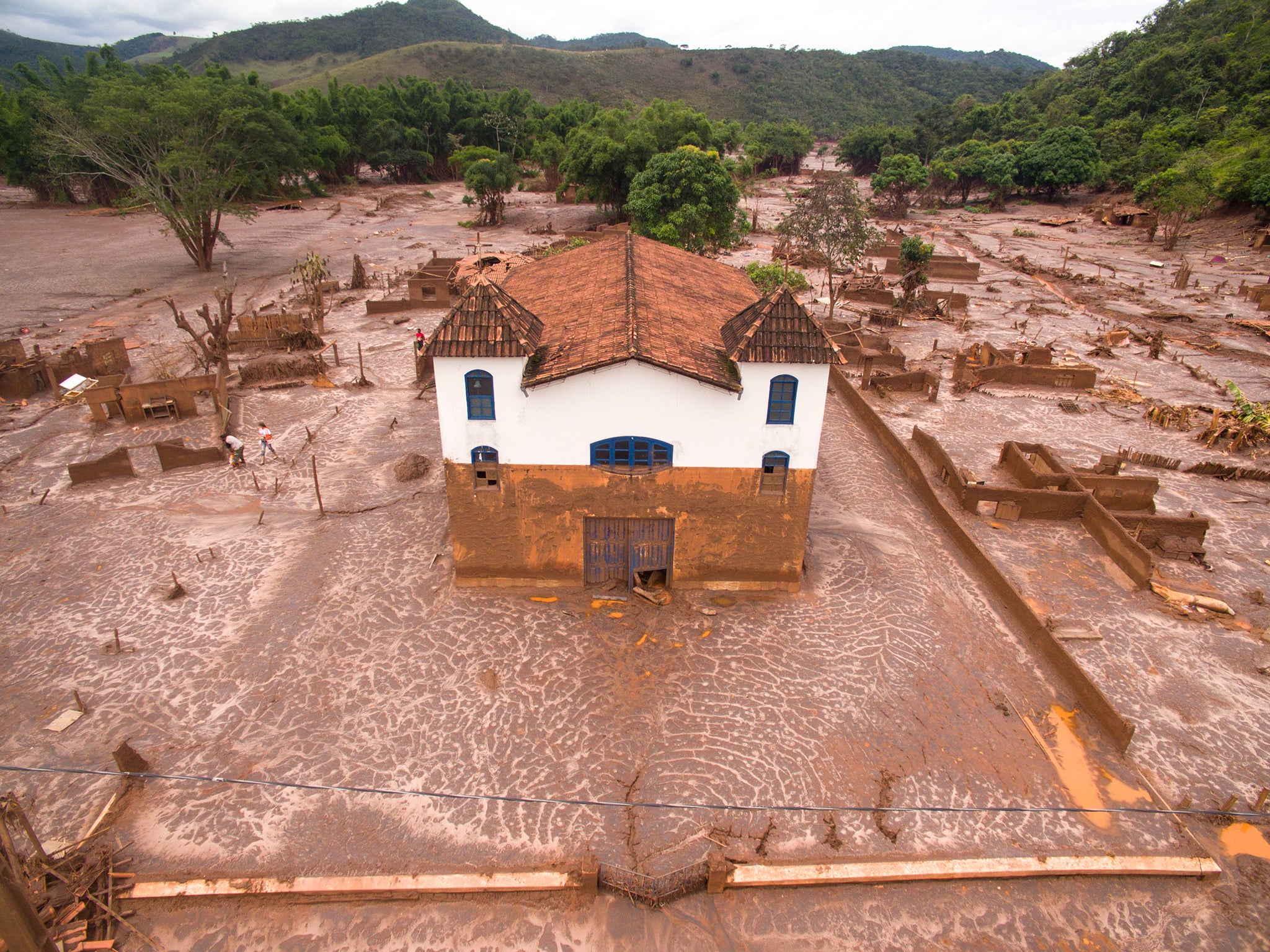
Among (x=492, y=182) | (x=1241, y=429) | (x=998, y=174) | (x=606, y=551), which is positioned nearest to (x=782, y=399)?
(x=606, y=551)

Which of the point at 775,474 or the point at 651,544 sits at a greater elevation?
the point at 775,474

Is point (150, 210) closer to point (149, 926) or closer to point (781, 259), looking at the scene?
point (781, 259)

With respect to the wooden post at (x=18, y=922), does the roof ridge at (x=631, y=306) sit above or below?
→ above

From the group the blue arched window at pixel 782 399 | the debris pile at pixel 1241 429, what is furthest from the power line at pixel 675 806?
the debris pile at pixel 1241 429

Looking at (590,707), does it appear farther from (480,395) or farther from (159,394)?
(159,394)

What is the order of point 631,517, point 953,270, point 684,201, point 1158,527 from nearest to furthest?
point 631,517
point 1158,527
point 684,201
point 953,270

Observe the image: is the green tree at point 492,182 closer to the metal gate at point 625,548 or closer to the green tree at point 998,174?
the green tree at point 998,174

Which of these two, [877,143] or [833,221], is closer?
[833,221]
